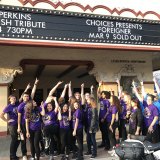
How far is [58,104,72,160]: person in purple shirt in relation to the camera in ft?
23.9

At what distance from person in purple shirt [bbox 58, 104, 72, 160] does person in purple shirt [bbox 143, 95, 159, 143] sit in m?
2.02

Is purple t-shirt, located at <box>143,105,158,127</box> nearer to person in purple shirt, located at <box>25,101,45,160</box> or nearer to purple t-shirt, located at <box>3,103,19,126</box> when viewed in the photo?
person in purple shirt, located at <box>25,101,45,160</box>

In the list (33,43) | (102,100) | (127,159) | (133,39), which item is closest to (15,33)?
(33,43)

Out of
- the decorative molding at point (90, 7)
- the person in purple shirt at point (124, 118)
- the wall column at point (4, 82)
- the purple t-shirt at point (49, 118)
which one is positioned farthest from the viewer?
the wall column at point (4, 82)

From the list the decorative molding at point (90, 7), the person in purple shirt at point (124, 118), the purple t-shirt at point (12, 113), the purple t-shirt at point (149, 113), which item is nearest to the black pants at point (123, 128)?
the person in purple shirt at point (124, 118)

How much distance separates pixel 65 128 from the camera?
24.0 feet

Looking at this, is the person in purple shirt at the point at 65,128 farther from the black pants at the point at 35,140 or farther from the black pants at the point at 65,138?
the black pants at the point at 35,140

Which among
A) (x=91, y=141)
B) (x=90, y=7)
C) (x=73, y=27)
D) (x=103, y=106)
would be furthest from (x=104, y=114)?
(x=90, y=7)

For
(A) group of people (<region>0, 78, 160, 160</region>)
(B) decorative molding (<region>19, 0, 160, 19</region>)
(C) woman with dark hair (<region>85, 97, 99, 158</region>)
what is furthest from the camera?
(B) decorative molding (<region>19, 0, 160, 19</region>)

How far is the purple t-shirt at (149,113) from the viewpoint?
7.20 meters

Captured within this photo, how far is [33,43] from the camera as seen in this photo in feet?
32.3

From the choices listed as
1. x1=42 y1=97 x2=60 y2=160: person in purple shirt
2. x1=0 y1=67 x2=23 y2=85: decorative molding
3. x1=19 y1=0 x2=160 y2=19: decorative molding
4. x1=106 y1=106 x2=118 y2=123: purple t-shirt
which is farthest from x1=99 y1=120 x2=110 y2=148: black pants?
x1=19 y1=0 x2=160 y2=19: decorative molding

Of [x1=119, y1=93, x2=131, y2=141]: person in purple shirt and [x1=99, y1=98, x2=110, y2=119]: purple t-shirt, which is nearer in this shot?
[x1=119, y1=93, x2=131, y2=141]: person in purple shirt

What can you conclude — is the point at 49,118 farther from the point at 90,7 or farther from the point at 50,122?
the point at 90,7
